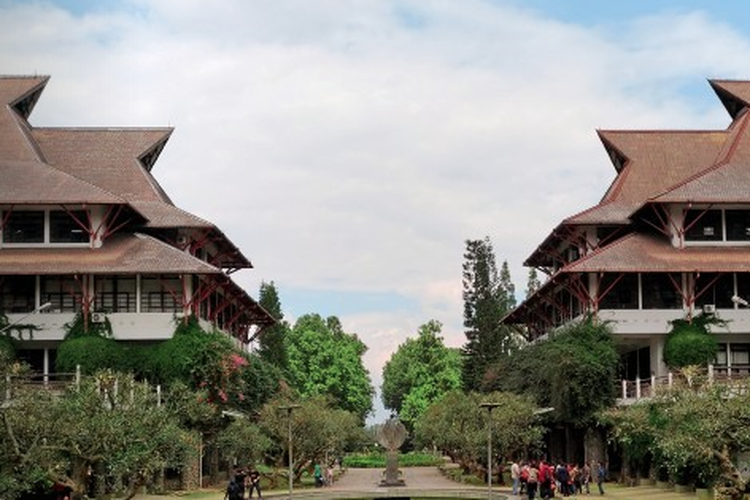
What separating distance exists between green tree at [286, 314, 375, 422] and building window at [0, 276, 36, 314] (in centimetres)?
5301

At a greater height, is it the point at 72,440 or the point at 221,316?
the point at 221,316

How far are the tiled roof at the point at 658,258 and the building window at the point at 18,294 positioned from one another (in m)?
24.0

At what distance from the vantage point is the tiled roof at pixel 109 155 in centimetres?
6412

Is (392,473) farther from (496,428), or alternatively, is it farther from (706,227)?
(706,227)

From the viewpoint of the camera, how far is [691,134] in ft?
226

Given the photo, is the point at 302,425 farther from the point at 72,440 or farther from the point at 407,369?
the point at 407,369

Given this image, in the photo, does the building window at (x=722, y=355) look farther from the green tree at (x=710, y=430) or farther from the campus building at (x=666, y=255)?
the green tree at (x=710, y=430)

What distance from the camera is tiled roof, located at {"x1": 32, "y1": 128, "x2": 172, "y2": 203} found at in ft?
210

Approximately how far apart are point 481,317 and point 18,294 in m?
44.2

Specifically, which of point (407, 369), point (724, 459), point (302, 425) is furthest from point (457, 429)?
point (407, 369)

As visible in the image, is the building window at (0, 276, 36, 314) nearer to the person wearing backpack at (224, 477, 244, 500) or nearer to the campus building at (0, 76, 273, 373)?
the campus building at (0, 76, 273, 373)

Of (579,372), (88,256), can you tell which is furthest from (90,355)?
(579,372)

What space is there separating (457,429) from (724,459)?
2969 cm

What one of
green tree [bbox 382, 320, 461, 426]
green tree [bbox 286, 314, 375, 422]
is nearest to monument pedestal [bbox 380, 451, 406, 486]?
green tree [bbox 286, 314, 375, 422]
